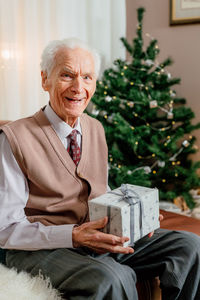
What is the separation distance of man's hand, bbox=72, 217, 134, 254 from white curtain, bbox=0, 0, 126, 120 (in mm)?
1238

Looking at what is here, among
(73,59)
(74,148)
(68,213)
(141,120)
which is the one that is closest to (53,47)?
(73,59)

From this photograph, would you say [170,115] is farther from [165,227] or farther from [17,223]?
[17,223]

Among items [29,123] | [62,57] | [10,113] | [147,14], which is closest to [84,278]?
[29,123]

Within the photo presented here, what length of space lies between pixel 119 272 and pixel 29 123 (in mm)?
655

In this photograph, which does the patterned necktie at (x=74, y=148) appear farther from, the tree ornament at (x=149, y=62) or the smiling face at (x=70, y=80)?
the tree ornament at (x=149, y=62)

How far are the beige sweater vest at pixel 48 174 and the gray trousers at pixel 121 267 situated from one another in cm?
16

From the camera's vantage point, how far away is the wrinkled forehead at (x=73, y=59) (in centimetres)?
132

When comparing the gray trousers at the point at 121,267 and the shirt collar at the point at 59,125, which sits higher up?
the shirt collar at the point at 59,125

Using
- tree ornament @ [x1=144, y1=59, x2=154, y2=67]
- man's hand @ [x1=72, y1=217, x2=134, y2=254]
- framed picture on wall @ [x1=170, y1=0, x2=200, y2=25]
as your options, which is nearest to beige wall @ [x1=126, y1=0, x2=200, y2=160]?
framed picture on wall @ [x1=170, y1=0, x2=200, y2=25]

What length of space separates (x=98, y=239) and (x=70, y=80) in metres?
0.63

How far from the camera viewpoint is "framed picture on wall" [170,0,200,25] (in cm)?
259

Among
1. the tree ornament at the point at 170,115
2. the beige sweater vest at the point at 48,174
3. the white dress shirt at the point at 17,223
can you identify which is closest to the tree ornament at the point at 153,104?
the tree ornament at the point at 170,115

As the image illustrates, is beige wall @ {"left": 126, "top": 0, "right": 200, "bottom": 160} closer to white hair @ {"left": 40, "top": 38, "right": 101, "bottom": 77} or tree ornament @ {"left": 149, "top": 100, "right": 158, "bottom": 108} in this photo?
tree ornament @ {"left": 149, "top": 100, "right": 158, "bottom": 108}

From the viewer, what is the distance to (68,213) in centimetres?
134
